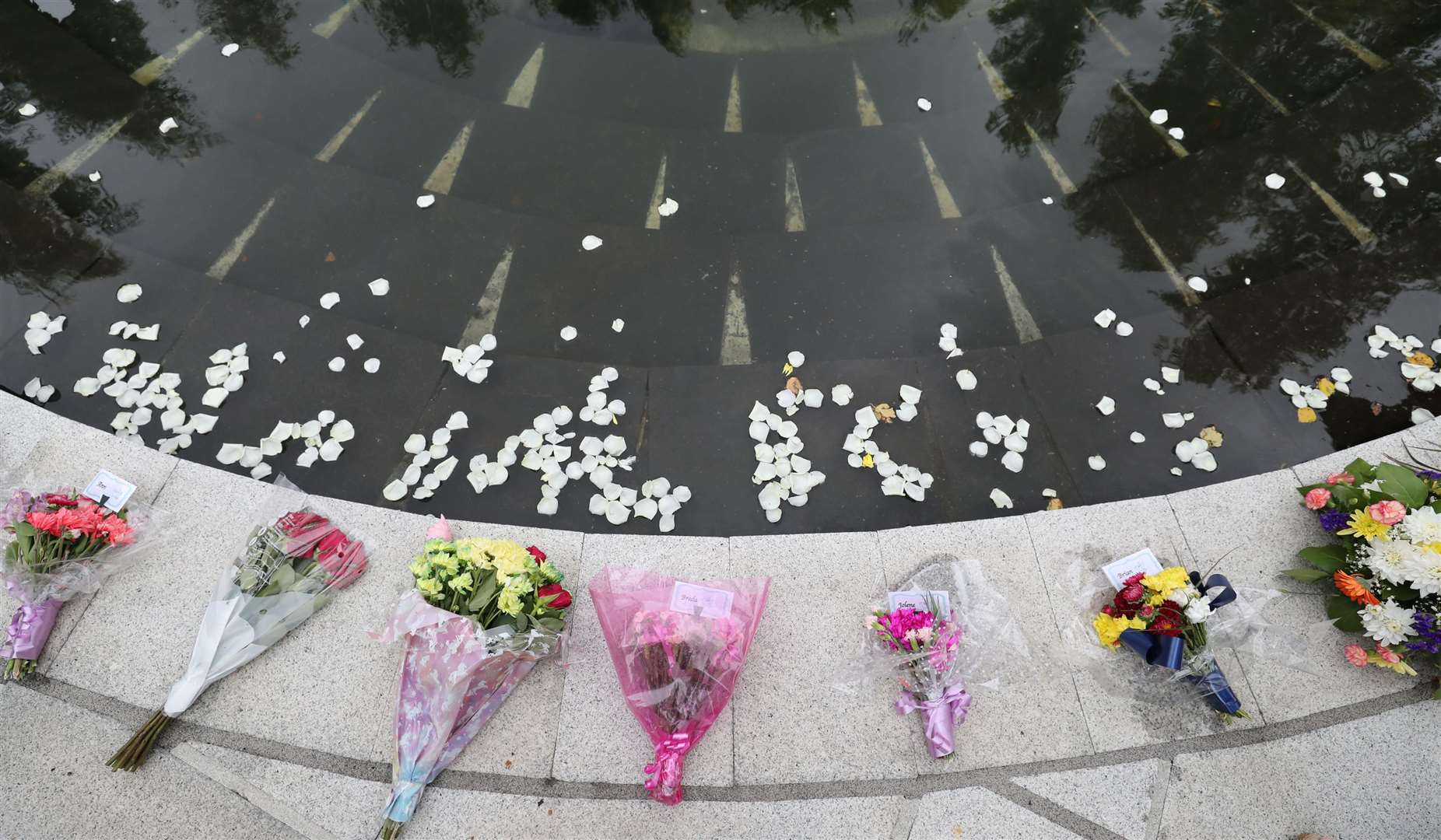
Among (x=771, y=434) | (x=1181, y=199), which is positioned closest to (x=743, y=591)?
(x=771, y=434)

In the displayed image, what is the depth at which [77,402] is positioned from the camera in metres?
4.82

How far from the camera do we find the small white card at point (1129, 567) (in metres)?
4.17

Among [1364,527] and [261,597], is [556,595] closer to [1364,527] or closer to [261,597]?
[261,597]

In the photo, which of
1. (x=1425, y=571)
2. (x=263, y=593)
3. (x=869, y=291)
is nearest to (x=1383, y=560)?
(x=1425, y=571)

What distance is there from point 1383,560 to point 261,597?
17.6 feet

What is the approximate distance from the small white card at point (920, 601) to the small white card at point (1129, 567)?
0.86m

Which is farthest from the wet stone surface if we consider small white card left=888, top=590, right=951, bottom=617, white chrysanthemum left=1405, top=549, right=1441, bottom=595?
white chrysanthemum left=1405, top=549, right=1441, bottom=595

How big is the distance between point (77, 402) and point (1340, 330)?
7619 mm

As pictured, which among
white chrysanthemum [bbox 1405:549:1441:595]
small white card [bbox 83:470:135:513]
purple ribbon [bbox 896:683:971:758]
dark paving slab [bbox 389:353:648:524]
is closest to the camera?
white chrysanthemum [bbox 1405:549:1441:595]

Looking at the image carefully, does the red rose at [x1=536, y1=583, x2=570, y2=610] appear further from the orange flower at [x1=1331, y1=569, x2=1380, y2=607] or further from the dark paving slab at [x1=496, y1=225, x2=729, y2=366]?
the orange flower at [x1=1331, y1=569, x2=1380, y2=607]

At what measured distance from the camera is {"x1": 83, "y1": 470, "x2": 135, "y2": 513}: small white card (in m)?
4.33

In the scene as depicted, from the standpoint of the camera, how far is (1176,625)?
12.6 ft

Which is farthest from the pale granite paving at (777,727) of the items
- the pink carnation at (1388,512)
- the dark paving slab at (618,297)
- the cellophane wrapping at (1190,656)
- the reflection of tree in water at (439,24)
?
the reflection of tree in water at (439,24)

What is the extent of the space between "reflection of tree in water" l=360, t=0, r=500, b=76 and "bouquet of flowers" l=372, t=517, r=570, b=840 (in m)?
3.98
